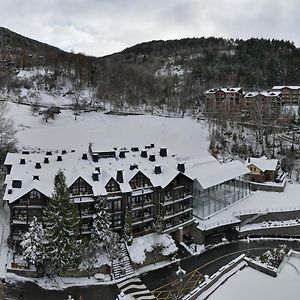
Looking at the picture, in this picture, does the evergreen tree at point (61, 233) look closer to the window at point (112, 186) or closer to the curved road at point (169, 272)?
the curved road at point (169, 272)

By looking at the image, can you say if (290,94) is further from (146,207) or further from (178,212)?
(146,207)

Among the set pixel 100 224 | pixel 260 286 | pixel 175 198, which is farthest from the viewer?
pixel 175 198

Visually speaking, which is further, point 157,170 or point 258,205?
point 258,205

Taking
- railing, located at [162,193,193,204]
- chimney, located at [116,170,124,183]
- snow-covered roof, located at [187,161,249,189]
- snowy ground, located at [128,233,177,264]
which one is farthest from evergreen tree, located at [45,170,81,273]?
snow-covered roof, located at [187,161,249,189]

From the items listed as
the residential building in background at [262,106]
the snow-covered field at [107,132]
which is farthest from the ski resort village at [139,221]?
the residential building in background at [262,106]

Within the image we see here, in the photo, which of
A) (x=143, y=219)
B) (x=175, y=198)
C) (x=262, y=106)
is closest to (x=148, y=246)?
(x=143, y=219)

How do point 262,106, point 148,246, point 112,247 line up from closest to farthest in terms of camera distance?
point 112,247, point 148,246, point 262,106

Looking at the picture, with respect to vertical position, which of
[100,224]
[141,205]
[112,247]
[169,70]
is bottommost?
[112,247]

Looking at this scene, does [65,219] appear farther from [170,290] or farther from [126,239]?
[170,290]
